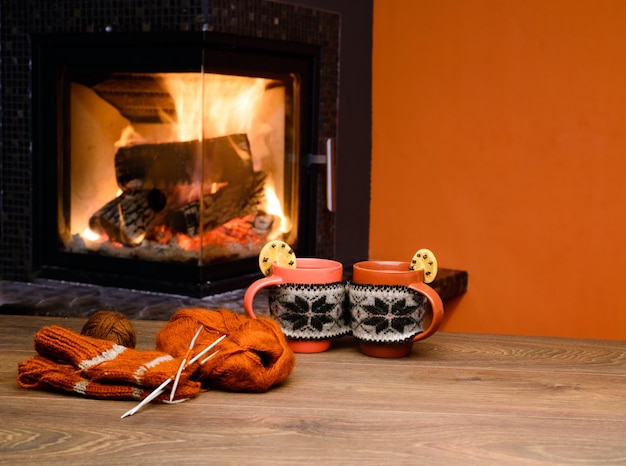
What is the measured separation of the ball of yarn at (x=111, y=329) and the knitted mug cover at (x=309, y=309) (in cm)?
18

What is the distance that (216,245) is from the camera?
2.77m

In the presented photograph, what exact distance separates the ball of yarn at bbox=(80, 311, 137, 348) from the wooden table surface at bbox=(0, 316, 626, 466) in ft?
0.32

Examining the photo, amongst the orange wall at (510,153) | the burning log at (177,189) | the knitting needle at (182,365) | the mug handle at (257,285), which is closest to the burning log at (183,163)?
the burning log at (177,189)

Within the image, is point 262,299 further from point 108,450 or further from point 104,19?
point 108,450

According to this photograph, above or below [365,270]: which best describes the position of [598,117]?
above

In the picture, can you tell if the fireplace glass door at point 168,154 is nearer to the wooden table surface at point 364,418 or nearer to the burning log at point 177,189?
the burning log at point 177,189

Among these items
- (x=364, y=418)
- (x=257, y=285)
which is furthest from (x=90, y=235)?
(x=364, y=418)

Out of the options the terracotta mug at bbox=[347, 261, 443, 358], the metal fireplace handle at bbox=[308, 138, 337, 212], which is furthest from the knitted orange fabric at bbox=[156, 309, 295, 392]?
the metal fireplace handle at bbox=[308, 138, 337, 212]

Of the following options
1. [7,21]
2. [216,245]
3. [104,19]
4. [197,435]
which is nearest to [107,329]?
[197,435]

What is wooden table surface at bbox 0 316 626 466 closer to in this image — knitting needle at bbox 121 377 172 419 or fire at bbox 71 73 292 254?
knitting needle at bbox 121 377 172 419

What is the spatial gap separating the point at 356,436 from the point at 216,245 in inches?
77.9

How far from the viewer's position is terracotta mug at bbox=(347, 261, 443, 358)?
1059 mm

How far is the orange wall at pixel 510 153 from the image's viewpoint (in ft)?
9.70

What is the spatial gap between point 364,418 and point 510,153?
2.35 m
